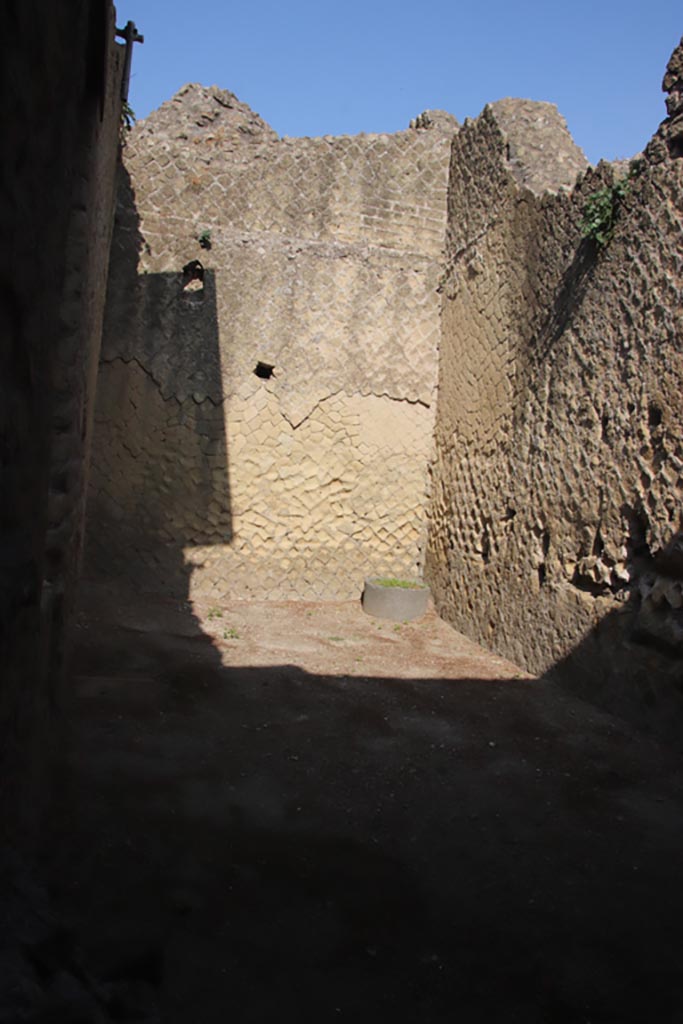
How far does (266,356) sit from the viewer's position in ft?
25.8

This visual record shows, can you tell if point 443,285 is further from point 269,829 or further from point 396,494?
point 269,829

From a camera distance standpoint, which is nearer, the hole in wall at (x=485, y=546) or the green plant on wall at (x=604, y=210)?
the green plant on wall at (x=604, y=210)

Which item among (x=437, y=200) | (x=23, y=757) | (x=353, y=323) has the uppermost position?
(x=437, y=200)

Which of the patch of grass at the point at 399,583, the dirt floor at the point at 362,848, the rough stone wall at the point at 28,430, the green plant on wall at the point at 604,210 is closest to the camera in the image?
the rough stone wall at the point at 28,430

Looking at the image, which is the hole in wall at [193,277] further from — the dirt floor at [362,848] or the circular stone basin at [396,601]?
the dirt floor at [362,848]

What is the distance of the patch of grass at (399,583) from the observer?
7828 mm

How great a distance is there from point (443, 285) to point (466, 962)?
6.87 meters

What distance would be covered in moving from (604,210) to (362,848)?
4.30 meters

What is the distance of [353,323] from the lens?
26.5ft

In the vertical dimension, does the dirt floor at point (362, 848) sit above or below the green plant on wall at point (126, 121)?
below

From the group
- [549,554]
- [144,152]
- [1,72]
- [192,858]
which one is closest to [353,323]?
[144,152]

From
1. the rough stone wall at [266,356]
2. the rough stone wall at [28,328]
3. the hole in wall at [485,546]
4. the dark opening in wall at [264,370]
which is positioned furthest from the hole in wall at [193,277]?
the rough stone wall at [28,328]

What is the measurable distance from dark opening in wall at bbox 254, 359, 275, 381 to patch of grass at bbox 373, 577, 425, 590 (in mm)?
2323

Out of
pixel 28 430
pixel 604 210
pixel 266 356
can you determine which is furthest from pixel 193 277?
pixel 28 430
